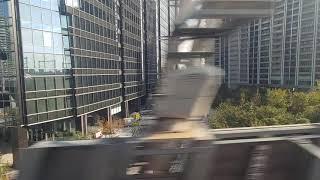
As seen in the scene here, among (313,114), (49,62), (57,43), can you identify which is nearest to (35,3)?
(57,43)

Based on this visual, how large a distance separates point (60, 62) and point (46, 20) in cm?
418

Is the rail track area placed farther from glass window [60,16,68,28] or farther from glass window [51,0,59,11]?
glass window [60,16,68,28]

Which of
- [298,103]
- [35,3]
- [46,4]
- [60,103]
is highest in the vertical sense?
[46,4]

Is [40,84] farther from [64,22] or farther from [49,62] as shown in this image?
[64,22]

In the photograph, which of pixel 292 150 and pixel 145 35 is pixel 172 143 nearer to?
pixel 292 150

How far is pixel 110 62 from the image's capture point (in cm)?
4609

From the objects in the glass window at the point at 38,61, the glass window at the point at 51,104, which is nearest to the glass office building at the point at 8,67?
the glass window at the point at 38,61

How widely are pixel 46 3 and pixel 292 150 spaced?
31388 mm

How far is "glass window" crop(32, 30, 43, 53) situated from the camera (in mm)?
30562

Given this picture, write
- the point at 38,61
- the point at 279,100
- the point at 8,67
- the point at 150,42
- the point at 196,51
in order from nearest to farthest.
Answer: the point at 196,51, the point at 8,67, the point at 38,61, the point at 279,100, the point at 150,42

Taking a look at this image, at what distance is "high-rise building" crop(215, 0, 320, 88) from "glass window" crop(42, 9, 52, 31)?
100 ft

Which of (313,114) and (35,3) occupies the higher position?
(35,3)

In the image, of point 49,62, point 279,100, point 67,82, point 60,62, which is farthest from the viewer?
point 279,100

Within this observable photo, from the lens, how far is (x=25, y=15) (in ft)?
97.2
